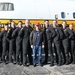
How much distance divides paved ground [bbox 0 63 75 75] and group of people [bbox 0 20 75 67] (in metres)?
0.42

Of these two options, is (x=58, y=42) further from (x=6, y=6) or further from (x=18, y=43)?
(x=6, y=6)

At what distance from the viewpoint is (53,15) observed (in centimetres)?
2334

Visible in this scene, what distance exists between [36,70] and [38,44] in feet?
4.30

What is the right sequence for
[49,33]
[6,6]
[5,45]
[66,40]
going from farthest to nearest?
[6,6] < [5,45] < [66,40] < [49,33]

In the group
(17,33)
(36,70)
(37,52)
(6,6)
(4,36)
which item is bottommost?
(36,70)

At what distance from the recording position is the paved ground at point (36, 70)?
A: 14891 mm

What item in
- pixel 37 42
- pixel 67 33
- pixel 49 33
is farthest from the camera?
pixel 67 33

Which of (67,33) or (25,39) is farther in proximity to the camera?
(67,33)

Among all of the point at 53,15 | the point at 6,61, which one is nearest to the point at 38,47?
the point at 6,61

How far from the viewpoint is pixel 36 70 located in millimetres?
15492

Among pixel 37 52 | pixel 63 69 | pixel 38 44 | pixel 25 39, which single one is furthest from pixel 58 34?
pixel 63 69

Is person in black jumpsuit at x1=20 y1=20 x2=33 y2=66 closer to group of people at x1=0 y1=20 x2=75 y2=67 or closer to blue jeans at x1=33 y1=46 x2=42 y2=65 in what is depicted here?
group of people at x1=0 y1=20 x2=75 y2=67

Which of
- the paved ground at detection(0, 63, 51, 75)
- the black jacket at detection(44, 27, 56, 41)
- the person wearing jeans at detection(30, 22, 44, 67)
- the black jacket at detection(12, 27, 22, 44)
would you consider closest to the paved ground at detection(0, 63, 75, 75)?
the paved ground at detection(0, 63, 51, 75)

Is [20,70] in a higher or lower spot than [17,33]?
lower
